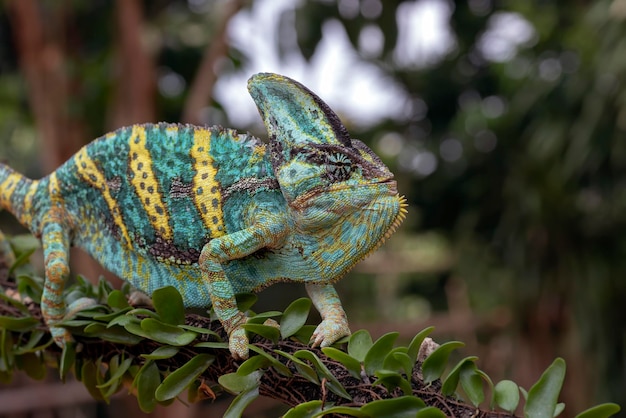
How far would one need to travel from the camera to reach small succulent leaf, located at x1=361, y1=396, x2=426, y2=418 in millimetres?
751

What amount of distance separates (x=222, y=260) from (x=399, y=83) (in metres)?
4.92

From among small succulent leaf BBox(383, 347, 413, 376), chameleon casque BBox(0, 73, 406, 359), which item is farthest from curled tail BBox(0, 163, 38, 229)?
small succulent leaf BBox(383, 347, 413, 376)

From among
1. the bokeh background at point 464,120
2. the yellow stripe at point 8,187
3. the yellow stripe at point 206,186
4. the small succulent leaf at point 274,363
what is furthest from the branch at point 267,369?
the bokeh background at point 464,120

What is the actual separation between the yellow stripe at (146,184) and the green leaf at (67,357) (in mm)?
224

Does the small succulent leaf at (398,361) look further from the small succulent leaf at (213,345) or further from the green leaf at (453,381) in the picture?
the small succulent leaf at (213,345)

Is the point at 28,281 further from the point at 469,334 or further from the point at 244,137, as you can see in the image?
the point at 469,334

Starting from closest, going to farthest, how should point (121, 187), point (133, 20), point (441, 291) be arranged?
point (121, 187), point (133, 20), point (441, 291)

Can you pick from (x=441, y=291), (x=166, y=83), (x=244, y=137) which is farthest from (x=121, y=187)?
→ (x=441, y=291)

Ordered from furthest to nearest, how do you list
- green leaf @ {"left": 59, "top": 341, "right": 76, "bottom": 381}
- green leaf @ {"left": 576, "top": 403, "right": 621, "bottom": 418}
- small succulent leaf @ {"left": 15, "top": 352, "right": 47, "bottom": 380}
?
small succulent leaf @ {"left": 15, "top": 352, "right": 47, "bottom": 380}
green leaf @ {"left": 59, "top": 341, "right": 76, "bottom": 381}
green leaf @ {"left": 576, "top": 403, "right": 621, "bottom": 418}

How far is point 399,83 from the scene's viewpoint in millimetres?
5633

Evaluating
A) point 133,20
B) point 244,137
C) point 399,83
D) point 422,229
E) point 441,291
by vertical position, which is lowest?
point 441,291

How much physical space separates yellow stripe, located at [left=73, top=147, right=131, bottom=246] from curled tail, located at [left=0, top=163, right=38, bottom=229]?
15 cm

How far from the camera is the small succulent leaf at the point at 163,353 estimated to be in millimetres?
896

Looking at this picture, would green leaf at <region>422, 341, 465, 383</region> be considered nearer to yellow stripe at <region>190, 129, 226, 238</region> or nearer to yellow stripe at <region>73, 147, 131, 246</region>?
yellow stripe at <region>190, 129, 226, 238</region>
